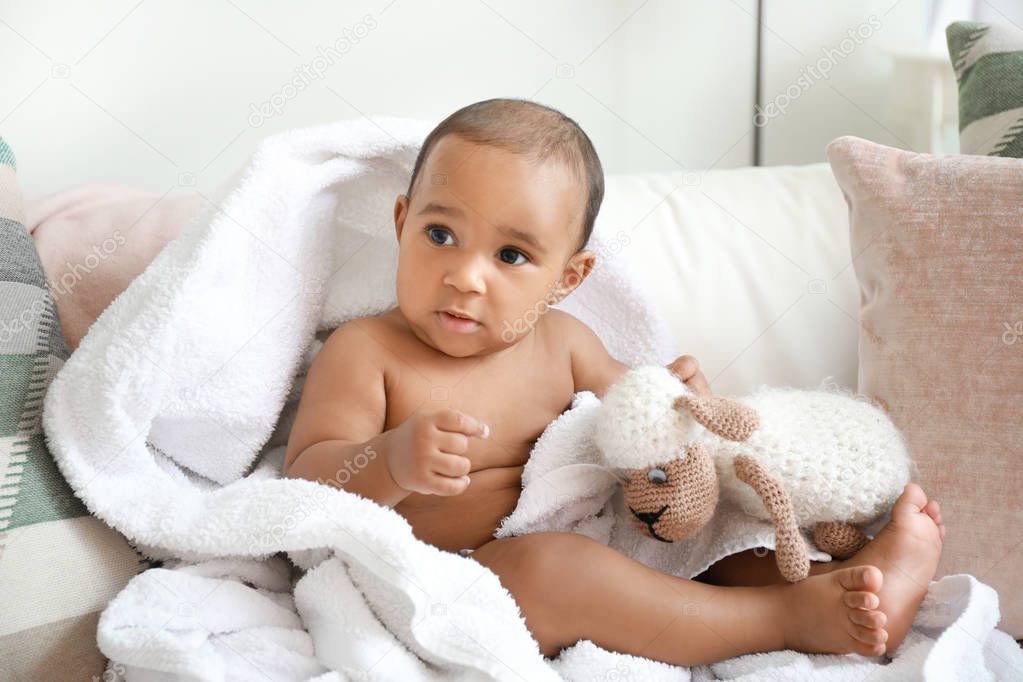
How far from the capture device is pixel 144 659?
2.54 ft

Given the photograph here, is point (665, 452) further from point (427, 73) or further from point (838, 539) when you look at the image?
point (427, 73)

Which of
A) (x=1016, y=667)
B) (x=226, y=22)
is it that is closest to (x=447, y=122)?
(x=226, y=22)

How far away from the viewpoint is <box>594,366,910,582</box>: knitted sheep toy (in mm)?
897

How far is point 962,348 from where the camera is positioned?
0.97 meters

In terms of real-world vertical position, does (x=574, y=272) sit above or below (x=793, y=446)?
above

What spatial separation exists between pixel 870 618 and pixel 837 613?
1.3 inches

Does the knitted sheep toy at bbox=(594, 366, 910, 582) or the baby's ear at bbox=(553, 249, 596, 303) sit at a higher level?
the baby's ear at bbox=(553, 249, 596, 303)

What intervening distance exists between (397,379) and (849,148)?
56cm

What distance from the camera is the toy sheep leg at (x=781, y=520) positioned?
89cm

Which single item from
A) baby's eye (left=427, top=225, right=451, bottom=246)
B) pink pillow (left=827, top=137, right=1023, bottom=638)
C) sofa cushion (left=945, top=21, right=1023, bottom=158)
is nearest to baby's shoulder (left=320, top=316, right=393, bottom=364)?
baby's eye (left=427, top=225, right=451, bottom=246)

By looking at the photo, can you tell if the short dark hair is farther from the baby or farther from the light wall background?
the light wall background

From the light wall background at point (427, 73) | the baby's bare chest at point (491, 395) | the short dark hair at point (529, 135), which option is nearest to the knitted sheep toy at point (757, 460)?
the baby's bare chest at point (491, 395)
